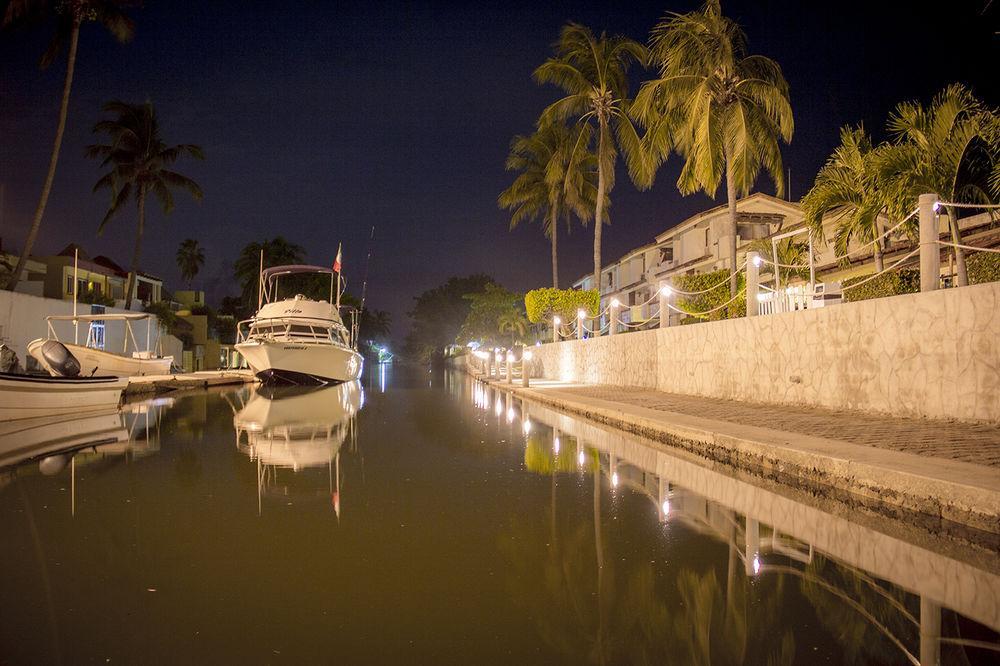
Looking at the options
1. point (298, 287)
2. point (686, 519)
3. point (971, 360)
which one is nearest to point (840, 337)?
point (971, 360)

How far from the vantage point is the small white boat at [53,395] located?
1284cm

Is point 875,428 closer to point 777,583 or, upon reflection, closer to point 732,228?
point 777,583

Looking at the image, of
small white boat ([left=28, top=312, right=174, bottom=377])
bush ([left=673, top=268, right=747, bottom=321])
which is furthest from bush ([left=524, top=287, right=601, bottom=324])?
small white boat ([left=28, top=312, right=174, bottom=377])

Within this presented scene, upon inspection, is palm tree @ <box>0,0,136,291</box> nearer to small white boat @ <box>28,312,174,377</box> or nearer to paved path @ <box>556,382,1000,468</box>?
small white boat @ <box>28,312,174,377</box>

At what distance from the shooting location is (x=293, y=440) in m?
10.5

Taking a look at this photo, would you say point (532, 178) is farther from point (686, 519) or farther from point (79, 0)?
point (686, 519)

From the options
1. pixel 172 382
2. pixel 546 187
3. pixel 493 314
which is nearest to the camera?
pixel 172 382

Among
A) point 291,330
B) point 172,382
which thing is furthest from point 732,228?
point 172,382

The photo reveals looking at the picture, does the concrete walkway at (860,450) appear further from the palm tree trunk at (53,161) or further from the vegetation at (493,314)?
the vegetation at (493,314)

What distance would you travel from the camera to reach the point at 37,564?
13.6ft

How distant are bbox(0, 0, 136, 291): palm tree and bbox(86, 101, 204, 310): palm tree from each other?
12.8 metres

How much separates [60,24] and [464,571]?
34601mm

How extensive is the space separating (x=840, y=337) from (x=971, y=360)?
8.05 ft

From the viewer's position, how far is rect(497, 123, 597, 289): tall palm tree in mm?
39438
